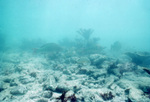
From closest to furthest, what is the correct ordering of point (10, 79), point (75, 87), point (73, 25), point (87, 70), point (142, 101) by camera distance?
point (142, 101), point (75, 87), point (10, 79), point (87, 70), point (73, 25)

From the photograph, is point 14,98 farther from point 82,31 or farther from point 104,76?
point 82,31

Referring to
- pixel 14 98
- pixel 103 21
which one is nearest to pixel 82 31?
pixel 14 98

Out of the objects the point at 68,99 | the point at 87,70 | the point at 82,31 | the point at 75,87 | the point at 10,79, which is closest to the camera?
the point at 68,99

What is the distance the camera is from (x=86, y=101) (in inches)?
161

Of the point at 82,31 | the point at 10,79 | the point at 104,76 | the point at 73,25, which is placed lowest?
the point at 104,76

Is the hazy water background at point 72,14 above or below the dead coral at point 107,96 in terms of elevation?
above

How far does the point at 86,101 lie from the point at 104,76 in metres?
3.15

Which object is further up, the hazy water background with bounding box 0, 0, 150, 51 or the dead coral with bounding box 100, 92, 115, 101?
the hazy water background with bounding box 0, 0, 150, 51

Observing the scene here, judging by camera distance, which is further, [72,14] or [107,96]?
[72,14]

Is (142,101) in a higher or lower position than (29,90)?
lower

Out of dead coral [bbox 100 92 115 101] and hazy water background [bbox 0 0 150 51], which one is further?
hazy water background [bbox 0 0 150 51]

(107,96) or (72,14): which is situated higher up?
(72,14)

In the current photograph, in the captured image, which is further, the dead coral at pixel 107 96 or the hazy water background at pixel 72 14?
the hazy water background at pixel 72 14

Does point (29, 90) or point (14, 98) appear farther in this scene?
point (29, 90)
